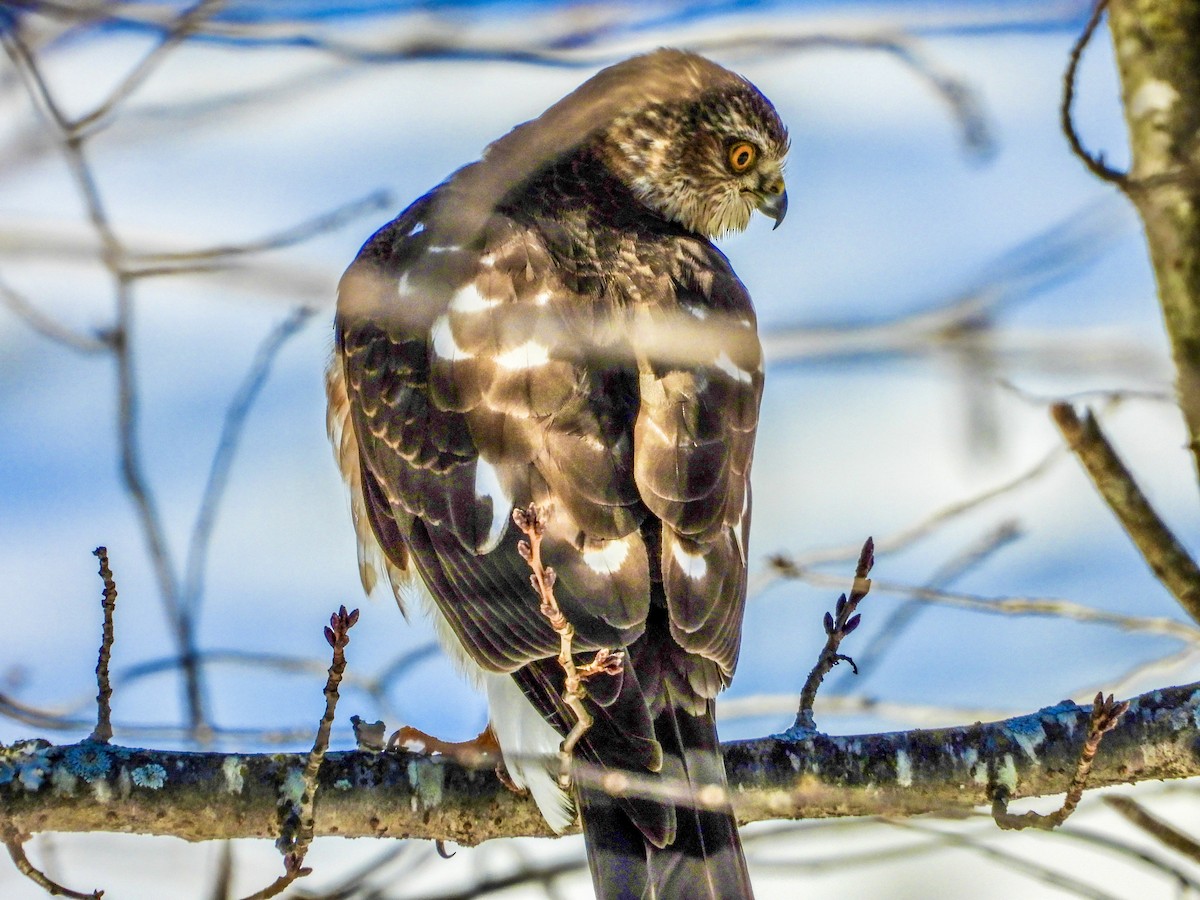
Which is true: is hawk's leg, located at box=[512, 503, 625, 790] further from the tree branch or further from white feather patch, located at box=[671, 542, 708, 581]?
white feather patch, located at box=[671, 542, 708, 581]

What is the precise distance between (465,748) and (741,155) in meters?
2.72

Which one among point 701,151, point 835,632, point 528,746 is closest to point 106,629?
point 528,746

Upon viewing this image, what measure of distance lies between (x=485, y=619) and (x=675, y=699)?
513 mm

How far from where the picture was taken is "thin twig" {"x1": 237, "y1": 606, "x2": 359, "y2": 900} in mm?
3016

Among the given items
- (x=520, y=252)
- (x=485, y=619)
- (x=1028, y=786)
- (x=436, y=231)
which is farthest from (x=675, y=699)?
(x=436, y=231)

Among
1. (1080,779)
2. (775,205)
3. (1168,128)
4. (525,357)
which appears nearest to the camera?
(1080,779)

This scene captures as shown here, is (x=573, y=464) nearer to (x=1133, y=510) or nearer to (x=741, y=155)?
(x=1133, y=510)

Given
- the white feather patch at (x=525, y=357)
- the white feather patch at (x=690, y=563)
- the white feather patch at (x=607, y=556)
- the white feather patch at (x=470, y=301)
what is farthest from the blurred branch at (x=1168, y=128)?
the white feather patch at (x=470, y=301)

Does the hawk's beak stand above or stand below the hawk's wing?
above

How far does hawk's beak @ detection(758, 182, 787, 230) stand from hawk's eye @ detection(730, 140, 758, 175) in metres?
0.14

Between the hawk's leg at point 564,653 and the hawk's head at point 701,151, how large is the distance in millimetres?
2442

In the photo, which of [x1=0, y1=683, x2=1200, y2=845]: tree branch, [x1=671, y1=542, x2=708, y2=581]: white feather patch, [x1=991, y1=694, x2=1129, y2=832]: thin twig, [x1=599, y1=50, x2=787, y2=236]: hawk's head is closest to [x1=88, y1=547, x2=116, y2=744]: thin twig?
[x1=0, y1=683, x2=1200, y2=845]: tree branch

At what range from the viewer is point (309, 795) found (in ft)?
11.0

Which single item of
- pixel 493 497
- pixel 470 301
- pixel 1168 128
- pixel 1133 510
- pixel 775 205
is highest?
pixel 775 205
